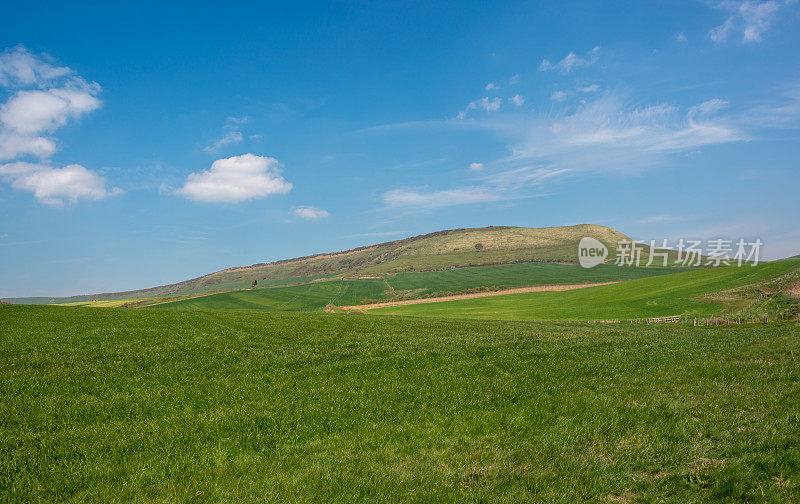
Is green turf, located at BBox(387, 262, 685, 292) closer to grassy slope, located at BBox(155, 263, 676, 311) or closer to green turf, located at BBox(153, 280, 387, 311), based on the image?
grassy slope, located at BBox(155, 263, 676, 311)

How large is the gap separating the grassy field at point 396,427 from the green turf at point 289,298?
70.7 m

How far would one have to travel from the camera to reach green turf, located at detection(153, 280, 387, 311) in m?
84.4

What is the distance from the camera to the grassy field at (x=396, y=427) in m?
5.67

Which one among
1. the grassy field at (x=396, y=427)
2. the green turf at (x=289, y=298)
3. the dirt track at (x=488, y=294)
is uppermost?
the grassy field at (x=396, y=427)

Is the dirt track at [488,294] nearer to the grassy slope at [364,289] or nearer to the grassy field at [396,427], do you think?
the grassy slope at [364,289]

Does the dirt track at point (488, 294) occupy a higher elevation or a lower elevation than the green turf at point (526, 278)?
lower

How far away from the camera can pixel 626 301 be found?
58906 mm

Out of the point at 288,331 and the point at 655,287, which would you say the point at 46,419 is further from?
the point at 655,287

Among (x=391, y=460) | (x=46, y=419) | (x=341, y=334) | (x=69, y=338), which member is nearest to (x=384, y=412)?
(x=391, y=460)

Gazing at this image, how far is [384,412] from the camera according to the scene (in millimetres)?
8930

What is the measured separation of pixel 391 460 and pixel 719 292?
2509 inches

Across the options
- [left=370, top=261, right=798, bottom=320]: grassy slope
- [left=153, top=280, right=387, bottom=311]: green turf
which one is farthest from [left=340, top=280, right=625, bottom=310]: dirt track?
[left=153, top=280, right=387, bottom=311]: green turf

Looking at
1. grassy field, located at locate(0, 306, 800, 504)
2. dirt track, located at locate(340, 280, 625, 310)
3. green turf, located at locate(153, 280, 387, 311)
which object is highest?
grassy field, located at locate(0, 306, 800, 504)

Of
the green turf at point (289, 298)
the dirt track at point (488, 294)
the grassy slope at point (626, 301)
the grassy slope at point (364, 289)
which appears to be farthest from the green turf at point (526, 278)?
the grassy slope at point (626, 301)
